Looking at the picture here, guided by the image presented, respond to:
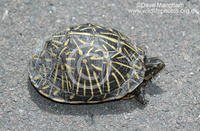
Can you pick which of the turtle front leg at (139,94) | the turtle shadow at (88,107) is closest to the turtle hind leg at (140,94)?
the turtle front leg at (139,94)

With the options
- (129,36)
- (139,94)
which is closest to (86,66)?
(139,94)

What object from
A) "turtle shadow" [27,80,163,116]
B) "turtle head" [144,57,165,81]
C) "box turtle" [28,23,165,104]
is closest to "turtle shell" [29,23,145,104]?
"box turtle" [28,23,165,104]

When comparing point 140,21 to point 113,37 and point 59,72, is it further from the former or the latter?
point 59,72

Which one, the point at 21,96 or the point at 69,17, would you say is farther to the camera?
the point at 69,17

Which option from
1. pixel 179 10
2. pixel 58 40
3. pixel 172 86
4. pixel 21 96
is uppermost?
pixel 179 10

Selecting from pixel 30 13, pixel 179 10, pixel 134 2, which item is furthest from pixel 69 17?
pixel 179 10

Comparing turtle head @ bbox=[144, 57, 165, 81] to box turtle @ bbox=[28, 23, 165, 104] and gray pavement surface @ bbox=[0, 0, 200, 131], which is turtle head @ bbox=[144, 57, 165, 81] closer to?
box turtle @ bbox=[28, 23, 165, 104]
